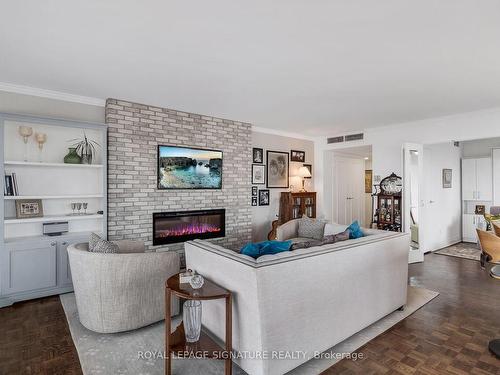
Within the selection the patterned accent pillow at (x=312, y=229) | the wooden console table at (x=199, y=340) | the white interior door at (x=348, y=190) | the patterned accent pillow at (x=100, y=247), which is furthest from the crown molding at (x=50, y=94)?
the white interior door at (x=348, y=190)

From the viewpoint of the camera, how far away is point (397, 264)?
2947 millimetres

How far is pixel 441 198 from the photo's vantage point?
20.4 feet

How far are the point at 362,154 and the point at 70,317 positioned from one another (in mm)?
6946

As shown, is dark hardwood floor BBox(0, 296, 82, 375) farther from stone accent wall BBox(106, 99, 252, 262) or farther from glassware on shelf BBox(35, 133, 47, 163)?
glassware on shelf BBox(35, 133, 47, 163)

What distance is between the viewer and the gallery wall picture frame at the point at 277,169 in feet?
19.9

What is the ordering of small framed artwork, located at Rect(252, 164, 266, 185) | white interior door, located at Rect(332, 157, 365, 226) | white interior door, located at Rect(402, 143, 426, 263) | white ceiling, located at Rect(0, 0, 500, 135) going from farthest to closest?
white interior door, located at Rect(332, 157, 365, 226)
small framed artwork, located at Rect(252, 164, 266, 185)
white interior door, located at Rect(402, 143, 426, 263)
white ceiling, located at Rect(0, 0, 500, 135)

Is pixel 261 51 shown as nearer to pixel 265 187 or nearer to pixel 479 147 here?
pixel 265 187

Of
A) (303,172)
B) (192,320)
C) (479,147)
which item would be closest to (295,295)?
(192,320)

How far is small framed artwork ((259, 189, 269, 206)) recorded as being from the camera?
5.91 meters

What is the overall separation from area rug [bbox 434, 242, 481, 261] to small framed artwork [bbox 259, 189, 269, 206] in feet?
11.5

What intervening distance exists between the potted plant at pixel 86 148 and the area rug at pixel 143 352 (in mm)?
1991

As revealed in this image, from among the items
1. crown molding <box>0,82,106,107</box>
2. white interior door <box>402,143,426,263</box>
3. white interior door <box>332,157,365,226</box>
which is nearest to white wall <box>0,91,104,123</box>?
crown molding <box>0,82,106,107</box>

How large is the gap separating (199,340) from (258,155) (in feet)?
13.8

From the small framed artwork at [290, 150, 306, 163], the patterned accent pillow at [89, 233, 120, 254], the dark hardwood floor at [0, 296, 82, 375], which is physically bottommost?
the dark hardwood floor at [0, 296, 82, 375]
